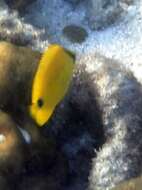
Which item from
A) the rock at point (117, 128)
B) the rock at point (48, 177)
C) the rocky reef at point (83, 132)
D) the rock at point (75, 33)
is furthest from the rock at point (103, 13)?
the rock at point (48, 177)

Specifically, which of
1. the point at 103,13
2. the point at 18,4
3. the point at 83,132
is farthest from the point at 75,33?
the point at 83,132

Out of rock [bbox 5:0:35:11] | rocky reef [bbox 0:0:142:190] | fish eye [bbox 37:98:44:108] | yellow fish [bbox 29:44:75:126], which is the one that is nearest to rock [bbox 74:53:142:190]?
rocky reef [bbox 0:0:142:190]

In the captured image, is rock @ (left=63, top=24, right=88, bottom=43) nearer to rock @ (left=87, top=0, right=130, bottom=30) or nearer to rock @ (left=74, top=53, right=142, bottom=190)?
rock @ (left=87, top=0, right=130, bottom=30)

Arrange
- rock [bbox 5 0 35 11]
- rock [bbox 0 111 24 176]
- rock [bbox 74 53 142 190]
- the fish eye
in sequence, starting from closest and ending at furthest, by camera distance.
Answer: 1. the fish eye
2. rock [bbox 0 111 24 176]
3. rock [bbox 74 53 142 190]
4. rock [bbox 5 0 35 11]

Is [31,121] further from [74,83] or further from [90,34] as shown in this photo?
[90,34]

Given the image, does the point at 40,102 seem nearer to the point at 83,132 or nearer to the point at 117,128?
the point at 117,128

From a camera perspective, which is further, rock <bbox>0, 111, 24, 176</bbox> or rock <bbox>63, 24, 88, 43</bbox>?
rock <bbox>63, 24, 88, 43</bbox>
